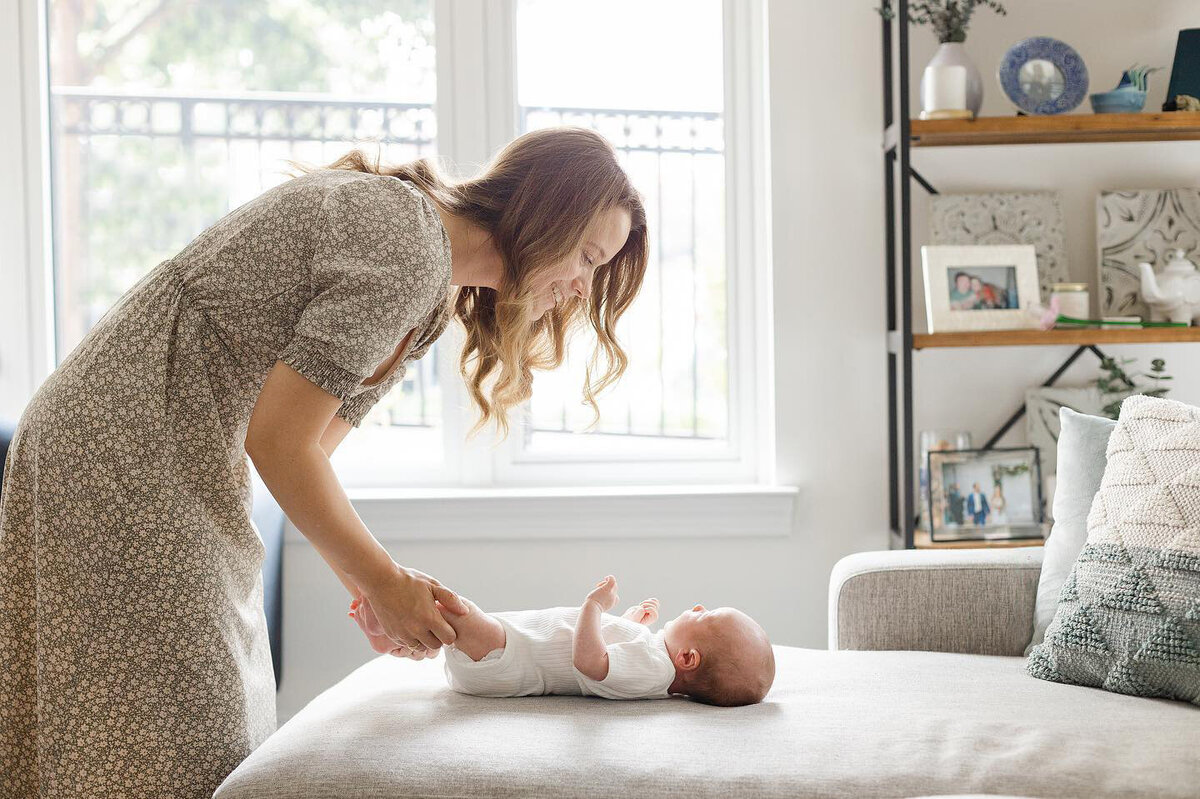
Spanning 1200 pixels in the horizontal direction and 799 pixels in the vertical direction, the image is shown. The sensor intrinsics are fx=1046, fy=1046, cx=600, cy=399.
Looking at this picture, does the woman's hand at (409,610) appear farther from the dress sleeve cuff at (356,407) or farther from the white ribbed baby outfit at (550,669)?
the dress sleeve cuff at (356,407)

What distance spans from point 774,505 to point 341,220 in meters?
1.54

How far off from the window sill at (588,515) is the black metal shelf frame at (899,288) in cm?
26

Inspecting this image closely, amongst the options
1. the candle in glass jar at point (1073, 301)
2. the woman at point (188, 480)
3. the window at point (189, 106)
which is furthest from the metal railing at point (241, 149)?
the woman at point (188, 480)

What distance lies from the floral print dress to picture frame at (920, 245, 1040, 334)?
1424 mm

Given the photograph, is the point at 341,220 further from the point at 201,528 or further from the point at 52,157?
the point at 52,157

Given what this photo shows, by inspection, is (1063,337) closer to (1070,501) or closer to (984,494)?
(984,494)

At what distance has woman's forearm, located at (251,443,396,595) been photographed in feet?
3.89

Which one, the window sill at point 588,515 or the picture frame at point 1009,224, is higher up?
the picture frame at point 1009,224

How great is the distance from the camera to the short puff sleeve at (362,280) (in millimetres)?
1187

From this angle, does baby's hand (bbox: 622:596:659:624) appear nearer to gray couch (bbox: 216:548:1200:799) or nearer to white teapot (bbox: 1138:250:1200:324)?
gray couch (bbox: 216:548:1200:799)

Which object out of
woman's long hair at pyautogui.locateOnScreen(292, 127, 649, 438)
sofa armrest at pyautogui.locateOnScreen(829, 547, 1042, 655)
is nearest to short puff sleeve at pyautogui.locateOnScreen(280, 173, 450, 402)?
woman's long hair at pyautogui.locateOnScreen(292, 127, 649, 438)

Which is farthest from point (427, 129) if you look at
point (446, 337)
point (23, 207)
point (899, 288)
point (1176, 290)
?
point (1176, 290)

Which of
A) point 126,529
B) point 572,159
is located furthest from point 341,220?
point 126,529

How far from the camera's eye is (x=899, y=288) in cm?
245
